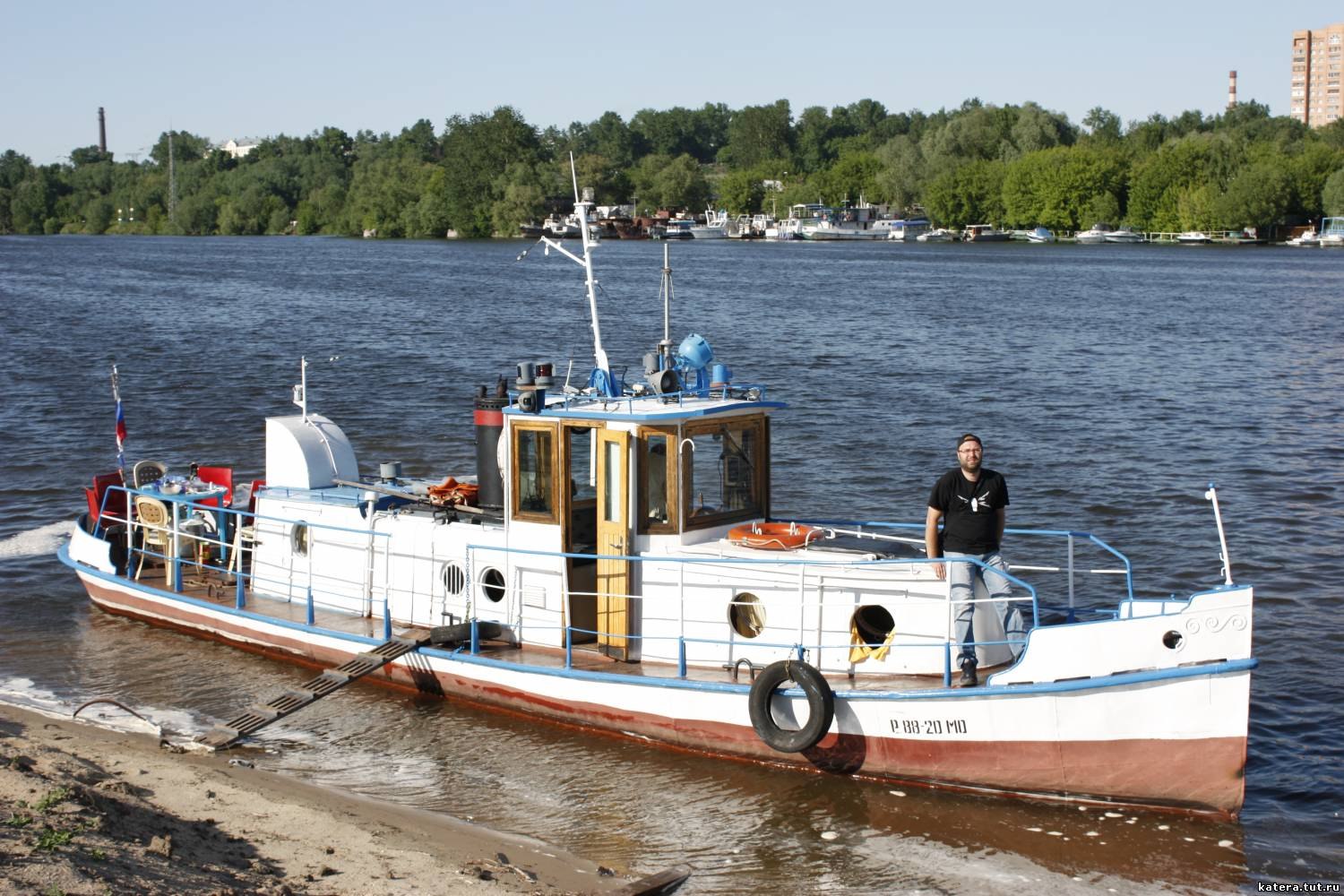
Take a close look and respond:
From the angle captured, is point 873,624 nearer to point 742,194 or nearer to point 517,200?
point 517,200

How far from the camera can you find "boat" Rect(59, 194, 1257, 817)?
11953 millimetres

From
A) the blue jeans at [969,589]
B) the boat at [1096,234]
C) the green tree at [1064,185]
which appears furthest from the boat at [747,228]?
the blue jeans at [969,589]

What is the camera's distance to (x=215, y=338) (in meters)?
50.5

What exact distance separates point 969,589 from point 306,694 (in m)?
6.89

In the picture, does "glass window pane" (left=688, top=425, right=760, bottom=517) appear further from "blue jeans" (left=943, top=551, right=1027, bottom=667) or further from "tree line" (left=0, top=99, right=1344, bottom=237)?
"tree line" (left=0, top=99, right=1344, bottom=237)

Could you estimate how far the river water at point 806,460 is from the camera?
12320mm

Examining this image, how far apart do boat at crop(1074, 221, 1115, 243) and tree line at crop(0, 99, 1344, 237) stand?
0.87 m

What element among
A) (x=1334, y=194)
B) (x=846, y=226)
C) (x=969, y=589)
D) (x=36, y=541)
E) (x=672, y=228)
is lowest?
(x=36, y=541)

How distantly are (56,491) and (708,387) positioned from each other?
58.1ft

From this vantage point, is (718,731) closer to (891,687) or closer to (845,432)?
(891,687)

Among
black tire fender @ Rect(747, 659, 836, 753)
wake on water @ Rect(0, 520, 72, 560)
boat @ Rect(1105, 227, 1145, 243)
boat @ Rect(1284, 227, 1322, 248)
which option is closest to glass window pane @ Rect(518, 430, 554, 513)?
black tire fender @ Rect(747, 659, 836, 753)

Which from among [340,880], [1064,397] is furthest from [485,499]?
[1064,397]

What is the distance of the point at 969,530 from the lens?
12711 millimetres

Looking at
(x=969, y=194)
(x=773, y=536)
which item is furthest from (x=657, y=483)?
(x=969, y=194)
